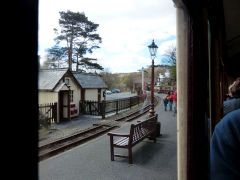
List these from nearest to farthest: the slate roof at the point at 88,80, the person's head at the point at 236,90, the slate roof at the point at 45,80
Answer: the slate roof at the point at 45,80
the person's head at the point at 236,90
the slate roof at the point at 88,80

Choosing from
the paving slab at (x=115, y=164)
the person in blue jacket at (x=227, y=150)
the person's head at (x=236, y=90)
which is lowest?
the paving slab at (x=115, y=164)

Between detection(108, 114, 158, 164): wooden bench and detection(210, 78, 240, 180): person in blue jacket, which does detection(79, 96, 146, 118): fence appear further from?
detection(210, 78, 240, 180): person in blue jacket

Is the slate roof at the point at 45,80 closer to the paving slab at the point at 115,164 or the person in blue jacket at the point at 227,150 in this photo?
the person in blue jacket at the point at 227,150

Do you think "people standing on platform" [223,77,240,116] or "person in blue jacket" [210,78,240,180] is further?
"people standing on platform" [223,77,240,116]

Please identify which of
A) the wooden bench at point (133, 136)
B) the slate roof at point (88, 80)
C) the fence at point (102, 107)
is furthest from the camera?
the slate roof at point (88, 80)

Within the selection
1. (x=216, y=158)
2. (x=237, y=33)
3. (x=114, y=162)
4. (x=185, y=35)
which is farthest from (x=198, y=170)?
(x=237, y=33)

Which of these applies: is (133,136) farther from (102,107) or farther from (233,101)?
(102,107)

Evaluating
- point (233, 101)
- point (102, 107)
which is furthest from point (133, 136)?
point (102, 107)

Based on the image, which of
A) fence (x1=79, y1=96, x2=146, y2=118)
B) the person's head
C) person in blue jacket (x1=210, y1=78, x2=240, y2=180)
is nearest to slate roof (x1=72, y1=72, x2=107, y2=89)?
fence (x1=79, y1=96, x2=146, y2=118)

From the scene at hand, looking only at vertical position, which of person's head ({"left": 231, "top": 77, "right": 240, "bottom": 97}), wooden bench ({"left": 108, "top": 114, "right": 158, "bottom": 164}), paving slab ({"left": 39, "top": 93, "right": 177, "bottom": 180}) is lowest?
paving slab ({"left": 39, "top": 93, "right": 177, "bottom": 180})

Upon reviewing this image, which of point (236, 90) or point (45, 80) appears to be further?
point (236, 90)

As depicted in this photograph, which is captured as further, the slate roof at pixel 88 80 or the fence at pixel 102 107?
the slate roof at pixel 88 80

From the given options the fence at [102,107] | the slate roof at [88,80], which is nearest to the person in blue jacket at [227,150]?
the fence at [102,107]
